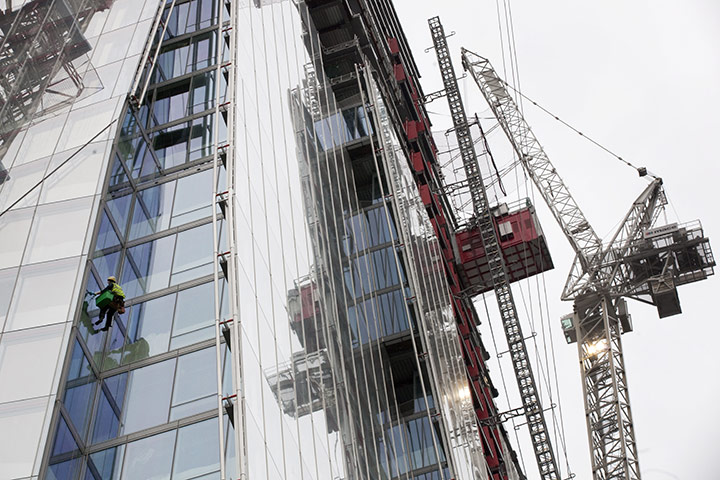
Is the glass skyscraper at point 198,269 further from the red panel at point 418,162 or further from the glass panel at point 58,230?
the red panel at point 418,162

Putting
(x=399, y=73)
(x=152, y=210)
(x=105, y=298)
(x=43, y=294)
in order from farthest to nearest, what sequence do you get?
(x=399, y=73)
(x=152, y=210)
(x=43, y=294)
(x=105, y=298)

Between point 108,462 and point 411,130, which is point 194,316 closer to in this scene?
point 108,462

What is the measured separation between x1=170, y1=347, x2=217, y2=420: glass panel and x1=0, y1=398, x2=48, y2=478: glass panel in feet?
13.2

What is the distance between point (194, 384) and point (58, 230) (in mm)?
6406

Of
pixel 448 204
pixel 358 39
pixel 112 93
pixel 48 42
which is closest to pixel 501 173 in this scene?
pixel 448 204

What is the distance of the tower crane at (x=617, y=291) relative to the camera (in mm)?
79125

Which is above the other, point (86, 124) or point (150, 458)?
point (86, 124)

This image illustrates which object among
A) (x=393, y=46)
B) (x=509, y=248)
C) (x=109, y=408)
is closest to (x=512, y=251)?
(x=509, y=248)

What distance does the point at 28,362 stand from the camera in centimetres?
2536

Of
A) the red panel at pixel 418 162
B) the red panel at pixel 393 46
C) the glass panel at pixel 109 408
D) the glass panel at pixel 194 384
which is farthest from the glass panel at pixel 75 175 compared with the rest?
the red panel at pixel 393 46

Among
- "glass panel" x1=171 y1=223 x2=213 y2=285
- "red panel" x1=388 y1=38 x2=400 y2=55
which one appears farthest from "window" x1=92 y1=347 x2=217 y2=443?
"red panel" x1=388 y1=38 x2=400 y2=55

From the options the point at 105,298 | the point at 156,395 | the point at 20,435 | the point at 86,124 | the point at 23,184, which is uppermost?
the point at 86,124

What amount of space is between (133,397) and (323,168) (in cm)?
1594

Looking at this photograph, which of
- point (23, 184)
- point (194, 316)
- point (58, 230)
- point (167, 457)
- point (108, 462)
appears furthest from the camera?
point (194, 316)
